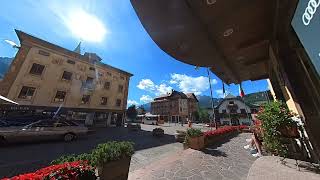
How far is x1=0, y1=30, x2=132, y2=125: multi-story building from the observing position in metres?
18.3

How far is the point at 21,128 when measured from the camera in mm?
11617

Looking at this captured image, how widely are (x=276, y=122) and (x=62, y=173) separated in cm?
561

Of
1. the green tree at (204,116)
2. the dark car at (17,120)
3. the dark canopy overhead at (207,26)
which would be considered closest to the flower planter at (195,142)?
the dark canopy overhead at (207,26)

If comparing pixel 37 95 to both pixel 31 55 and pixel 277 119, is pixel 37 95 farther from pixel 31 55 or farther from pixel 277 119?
pixel 277 119

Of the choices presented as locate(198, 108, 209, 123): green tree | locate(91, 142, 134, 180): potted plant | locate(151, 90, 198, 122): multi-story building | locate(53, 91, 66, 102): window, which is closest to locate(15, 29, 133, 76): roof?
locate(53, 91, 66, 102): window

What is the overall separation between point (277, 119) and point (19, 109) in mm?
24196

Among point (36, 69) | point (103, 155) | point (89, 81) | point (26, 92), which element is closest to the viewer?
point (103, 155)

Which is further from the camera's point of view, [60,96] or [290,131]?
[60,96]

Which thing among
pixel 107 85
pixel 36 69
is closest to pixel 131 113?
pixel 107 85

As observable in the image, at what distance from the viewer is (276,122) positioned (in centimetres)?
470

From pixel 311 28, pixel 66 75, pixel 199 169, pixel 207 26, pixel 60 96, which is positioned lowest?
pixel 199 169

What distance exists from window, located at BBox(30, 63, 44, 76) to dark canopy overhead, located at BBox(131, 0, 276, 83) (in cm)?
2231

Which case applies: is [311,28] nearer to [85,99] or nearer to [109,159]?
[109,159]

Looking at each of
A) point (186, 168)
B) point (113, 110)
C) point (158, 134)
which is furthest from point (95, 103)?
point (186, 168)
